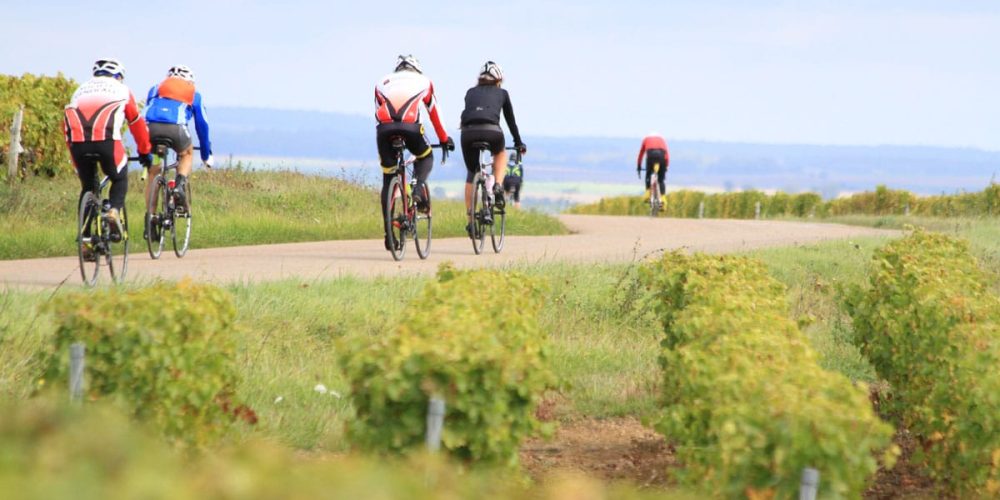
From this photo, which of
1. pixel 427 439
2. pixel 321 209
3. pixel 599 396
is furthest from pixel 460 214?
pixel 427 439

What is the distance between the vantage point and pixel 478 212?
1644cm

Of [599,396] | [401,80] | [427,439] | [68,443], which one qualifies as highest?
[401,80]

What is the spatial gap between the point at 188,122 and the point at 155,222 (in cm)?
109

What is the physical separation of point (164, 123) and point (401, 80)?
7.82 ft

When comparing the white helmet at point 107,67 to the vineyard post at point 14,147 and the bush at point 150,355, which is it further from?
the vineyard post at point 14,147

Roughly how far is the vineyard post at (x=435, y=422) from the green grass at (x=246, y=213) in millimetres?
11922

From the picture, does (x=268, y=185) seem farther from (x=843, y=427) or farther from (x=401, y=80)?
(x=843, y=427)

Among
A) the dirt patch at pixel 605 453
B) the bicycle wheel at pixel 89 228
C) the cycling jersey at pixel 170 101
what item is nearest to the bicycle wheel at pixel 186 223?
the cycling jersey at pixel 170 101

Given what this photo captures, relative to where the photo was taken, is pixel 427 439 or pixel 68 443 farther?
pixel 427 439

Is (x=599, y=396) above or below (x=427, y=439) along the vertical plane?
below

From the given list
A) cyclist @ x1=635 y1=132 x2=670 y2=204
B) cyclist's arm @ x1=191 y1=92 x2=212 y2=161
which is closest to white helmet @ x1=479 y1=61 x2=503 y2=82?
cyclist's arm @ x1=191 y1=92 x2=212 y2=161

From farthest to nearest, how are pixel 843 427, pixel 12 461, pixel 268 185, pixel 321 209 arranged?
1. pixel 268 185
2. pixel 321 209
3. pixel 843 427
4. pixel 12 461

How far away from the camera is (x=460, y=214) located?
2311cm

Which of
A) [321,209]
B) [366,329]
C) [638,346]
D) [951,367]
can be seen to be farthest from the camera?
[321,209]
